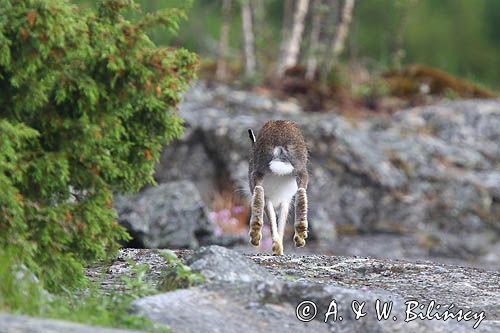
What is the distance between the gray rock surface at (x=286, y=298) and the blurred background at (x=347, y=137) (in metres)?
5.39

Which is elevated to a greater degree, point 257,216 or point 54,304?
point 54,304

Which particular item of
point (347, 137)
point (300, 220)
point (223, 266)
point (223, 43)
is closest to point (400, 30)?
point (223, 43)

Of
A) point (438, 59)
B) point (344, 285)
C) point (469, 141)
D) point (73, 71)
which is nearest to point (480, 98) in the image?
point (469, 141)

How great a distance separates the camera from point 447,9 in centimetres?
2338

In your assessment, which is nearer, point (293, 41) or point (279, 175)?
point (279, 175)

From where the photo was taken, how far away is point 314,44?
728 inches

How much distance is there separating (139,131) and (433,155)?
9.76m

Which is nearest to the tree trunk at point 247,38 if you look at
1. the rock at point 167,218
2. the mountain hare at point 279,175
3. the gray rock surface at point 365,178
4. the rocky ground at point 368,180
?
the rocky ground at point 368,180

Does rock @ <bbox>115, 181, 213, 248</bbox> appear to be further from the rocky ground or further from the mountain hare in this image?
the mountain hare


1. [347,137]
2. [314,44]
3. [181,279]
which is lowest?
[347,137]

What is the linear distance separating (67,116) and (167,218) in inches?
253

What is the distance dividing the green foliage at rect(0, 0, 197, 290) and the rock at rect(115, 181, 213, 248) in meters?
5.48

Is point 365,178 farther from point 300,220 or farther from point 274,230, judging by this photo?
point 300,220

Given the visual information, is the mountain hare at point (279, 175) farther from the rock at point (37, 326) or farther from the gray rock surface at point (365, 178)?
the gray rock surface at point (365, 178)
